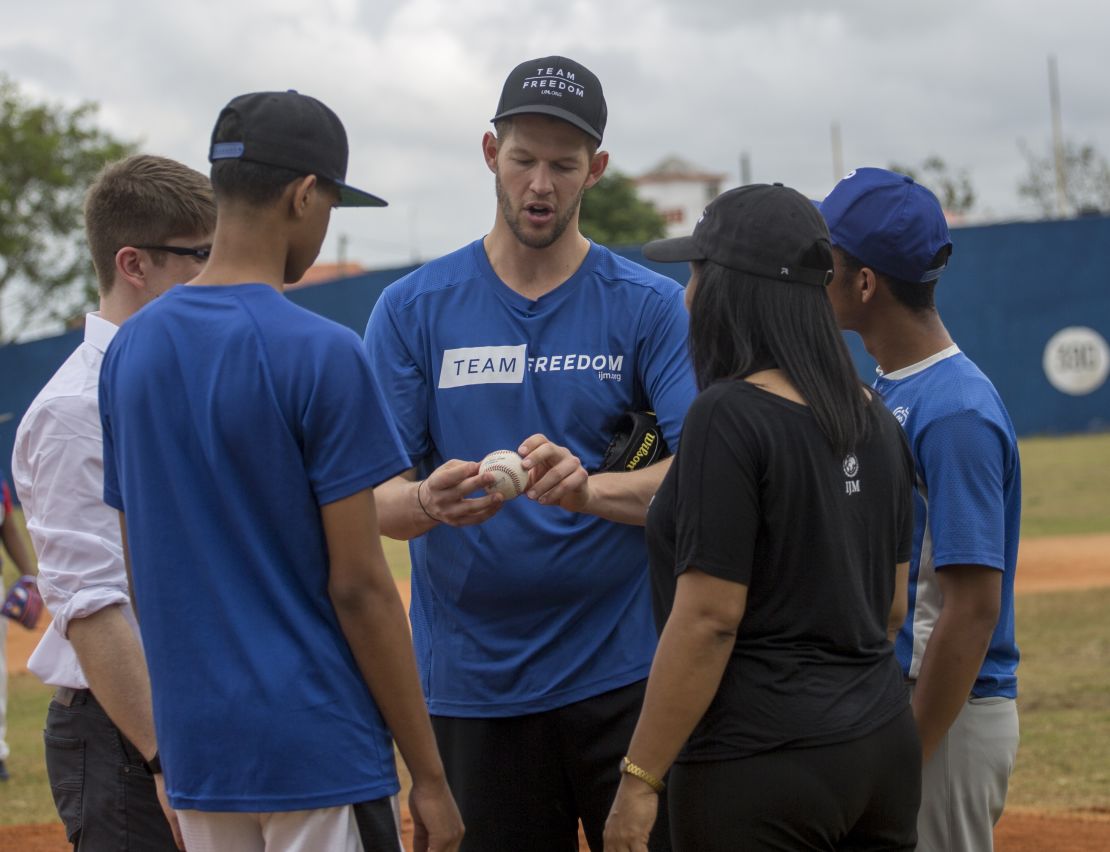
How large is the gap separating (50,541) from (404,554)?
16956 millimetres

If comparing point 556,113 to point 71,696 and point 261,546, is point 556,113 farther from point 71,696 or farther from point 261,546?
point 71,696

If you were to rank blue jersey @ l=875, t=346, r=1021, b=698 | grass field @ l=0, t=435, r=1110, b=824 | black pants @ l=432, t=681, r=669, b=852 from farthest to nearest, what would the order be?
grass field @ l=0, t=435, r=1110, b=824, black pants @ l=432, t=681, r=669, b=852, blue jersey @ l=875, t=346, r=1021, b=698

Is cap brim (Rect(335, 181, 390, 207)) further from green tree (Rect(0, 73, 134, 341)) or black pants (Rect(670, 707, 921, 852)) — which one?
green tree (Rect(0, 73, 134, 341))

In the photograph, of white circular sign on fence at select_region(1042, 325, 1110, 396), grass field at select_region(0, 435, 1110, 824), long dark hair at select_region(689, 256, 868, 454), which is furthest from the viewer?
white circular sign on fence at select_region(1042, 325, 1110, 396)

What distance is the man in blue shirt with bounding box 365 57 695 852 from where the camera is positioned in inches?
136

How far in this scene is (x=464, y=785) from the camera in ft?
11.5

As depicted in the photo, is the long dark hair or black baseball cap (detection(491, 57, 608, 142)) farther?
black baseball cap (detection(491, 57, 608, 142))

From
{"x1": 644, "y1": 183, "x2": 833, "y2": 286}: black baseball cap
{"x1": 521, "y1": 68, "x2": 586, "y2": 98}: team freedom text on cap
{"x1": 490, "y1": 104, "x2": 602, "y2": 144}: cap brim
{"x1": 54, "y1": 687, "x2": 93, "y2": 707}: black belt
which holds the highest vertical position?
{"x1": 521, "y1": 68, "x2": 586, "y2": 98}: team freedom text on cap

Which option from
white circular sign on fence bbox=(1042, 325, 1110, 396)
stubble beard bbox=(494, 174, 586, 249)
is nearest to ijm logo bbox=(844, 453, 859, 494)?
stubble beard bbox=(494, 174, 586, 249)

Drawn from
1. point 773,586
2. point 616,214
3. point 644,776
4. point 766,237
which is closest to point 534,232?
point 766,237

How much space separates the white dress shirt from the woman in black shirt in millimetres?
1209

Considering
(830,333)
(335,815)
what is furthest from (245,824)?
(830,333)

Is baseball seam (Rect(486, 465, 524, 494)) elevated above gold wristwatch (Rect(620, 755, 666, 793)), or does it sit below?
above

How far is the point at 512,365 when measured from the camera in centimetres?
355
